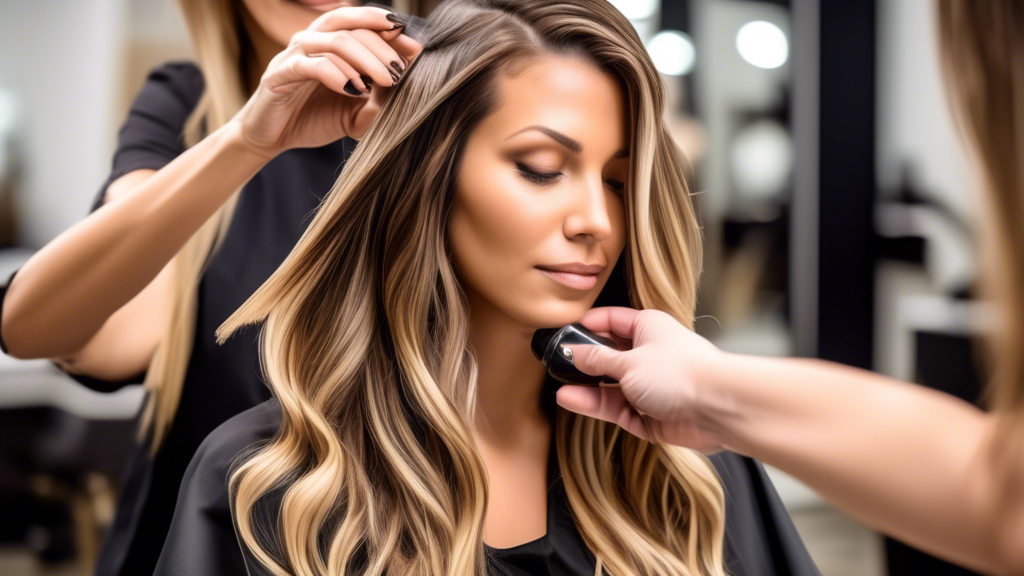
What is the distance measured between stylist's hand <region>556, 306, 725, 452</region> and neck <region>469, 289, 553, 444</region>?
0.12 meters

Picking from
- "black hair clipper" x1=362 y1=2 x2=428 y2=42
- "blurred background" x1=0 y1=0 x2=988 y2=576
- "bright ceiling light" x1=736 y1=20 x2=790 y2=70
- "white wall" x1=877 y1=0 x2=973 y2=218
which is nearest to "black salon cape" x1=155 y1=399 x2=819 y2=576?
"blurred background" x1=0 y1=0 x2=988 y2=576

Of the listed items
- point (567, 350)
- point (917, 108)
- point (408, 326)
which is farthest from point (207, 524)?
point (917, 108)

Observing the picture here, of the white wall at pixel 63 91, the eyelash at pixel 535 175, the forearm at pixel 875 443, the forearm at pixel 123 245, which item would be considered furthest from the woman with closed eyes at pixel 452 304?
the white wall at pixel 63 91

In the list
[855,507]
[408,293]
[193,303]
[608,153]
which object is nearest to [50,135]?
[193,303]

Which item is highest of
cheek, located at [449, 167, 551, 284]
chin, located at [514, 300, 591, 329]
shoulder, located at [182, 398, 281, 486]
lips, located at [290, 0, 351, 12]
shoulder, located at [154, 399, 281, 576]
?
lips, located at [290, 0, 351, 12]

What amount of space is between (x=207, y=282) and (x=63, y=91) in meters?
0.36

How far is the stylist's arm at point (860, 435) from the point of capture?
1.96 ft

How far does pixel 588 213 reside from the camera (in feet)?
2.89

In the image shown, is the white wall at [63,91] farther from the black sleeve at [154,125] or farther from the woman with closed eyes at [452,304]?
the woman with closed eyes at [452,304]

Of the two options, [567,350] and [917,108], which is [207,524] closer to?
[567,350]

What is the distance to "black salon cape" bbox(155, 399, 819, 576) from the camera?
842 mm

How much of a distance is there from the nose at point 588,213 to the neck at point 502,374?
0.52ft

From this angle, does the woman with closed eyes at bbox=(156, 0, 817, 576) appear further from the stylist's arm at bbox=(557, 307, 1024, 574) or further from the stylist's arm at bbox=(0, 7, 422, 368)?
the stylist's arm at bbox=(557, 307, 1024, 574)

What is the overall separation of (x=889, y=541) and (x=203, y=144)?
147cm
